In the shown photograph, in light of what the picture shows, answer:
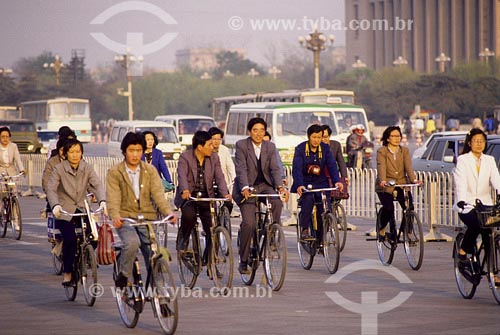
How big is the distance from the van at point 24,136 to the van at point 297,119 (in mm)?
11933

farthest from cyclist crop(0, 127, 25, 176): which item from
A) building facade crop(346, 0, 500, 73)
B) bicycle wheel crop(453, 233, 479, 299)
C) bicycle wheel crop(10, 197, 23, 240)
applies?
building facade crop(346, 0, 500, 73)

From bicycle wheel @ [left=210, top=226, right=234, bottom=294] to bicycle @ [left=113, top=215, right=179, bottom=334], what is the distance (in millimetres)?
1867

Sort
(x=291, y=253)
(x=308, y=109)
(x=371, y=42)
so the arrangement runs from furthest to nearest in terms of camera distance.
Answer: (x=371, y=42)
(x=308, y=109)
(x=291, y=253)

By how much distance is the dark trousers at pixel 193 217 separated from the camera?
11.8 meters

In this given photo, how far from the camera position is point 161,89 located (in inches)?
4830

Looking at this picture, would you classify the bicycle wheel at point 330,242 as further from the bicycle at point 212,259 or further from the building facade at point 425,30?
the building facade at point 425,30

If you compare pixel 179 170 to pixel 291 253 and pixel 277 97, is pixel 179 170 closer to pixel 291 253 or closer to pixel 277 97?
pixel 291 253

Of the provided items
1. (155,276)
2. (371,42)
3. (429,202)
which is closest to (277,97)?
(429,202)

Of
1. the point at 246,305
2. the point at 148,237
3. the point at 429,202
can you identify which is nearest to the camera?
the point at 148,237

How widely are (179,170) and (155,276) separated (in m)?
2.91

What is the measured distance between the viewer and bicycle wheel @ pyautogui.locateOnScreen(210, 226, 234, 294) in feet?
37.7

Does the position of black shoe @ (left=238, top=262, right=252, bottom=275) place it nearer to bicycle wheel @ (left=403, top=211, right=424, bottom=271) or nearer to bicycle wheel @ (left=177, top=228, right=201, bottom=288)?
bicycle wheel @ (left=177, top=228, right=201, bottom=288)

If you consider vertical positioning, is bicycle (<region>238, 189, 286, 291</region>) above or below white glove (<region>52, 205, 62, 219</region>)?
below

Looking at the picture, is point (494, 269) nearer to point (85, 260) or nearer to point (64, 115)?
point (85, 260)
